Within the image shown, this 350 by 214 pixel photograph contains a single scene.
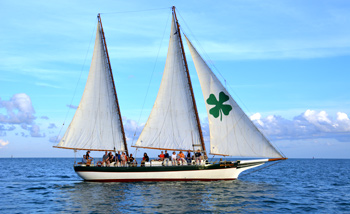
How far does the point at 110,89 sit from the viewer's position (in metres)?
42.9

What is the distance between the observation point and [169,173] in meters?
38.6

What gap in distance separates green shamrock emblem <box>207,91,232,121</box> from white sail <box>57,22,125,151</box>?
10781mm

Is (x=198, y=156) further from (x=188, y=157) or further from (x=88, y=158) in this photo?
(x=88, y=158)

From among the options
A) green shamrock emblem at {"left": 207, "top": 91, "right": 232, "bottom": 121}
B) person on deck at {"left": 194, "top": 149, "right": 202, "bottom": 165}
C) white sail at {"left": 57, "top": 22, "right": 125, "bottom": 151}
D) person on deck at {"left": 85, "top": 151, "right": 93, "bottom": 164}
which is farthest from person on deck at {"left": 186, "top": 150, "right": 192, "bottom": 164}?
person on deck at {"left": 85, "top": 151, "right": 93, "bottom": 164}

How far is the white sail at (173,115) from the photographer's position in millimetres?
40000

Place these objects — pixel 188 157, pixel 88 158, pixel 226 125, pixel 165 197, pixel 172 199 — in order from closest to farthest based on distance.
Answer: pixel 172 199 < pixel 165 197 < pixel 226 125 < pixel 188 157 < pixel 88 158

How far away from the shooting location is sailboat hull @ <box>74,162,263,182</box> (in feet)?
126

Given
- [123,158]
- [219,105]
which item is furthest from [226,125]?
[123,158]

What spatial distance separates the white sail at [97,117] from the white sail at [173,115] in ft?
13.0

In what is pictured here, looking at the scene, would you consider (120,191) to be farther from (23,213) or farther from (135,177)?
(23,213)

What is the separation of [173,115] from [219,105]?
5013mm

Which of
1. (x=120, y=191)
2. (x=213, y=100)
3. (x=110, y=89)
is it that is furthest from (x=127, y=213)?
(x=110, y=89)

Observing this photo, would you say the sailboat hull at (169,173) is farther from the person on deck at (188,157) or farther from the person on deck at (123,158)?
the person on deck at (188,157)

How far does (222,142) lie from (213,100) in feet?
14.4
